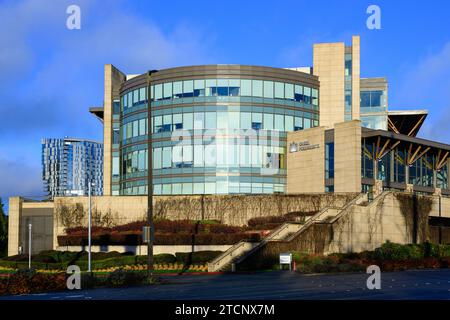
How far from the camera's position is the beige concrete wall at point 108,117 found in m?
83.6

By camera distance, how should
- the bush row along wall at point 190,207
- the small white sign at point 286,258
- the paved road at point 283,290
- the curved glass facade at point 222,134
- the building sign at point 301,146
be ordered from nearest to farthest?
the paved road at point 283,290
the small white sign at point 286,258
the bush row along wall at point 190,207
the building sign at point 301,146
the curved glass facade at point 222,134

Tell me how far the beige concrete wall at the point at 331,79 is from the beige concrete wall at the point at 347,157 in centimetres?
1204

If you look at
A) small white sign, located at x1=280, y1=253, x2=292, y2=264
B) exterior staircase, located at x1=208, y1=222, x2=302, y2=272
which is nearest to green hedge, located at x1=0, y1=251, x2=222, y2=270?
exterior staircase, located at x1=208, y1=222, x2=302, y2=272

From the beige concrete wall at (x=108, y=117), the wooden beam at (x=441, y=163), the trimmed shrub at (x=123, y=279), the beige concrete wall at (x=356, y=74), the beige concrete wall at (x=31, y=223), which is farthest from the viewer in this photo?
the beige concrete wall at (x=108, y=117)

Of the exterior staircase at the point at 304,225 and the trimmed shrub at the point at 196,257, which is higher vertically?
the exterior staircase at the point at 304,225

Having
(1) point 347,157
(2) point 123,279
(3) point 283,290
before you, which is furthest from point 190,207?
(3) point 283,290

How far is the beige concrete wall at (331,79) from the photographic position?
78.3 metres

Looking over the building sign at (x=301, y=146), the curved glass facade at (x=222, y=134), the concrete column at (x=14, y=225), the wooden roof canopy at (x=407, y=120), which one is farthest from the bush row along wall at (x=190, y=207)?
the wooden roof canopy at (x=407, y=120)

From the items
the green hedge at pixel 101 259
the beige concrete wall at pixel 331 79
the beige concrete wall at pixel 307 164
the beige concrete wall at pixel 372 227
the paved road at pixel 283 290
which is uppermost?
the beige concrete wall at pixel 331 79

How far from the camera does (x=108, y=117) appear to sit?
8400 cm

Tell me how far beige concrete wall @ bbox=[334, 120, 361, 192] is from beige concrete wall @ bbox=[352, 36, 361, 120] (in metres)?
14.5

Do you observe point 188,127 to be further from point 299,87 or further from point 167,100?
point 299,87

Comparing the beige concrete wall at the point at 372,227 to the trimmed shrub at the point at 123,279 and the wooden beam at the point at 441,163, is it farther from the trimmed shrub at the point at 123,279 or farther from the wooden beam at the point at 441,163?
the wooden beam at the point at 441,163

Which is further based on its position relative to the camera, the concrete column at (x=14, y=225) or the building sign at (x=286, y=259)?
the concrete column at (x=14, y=225)
